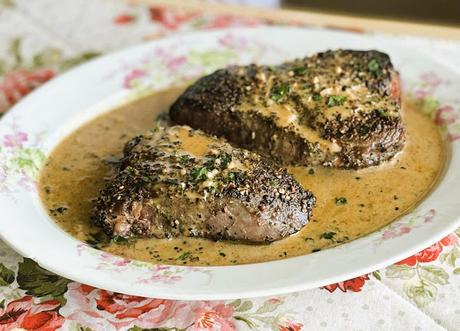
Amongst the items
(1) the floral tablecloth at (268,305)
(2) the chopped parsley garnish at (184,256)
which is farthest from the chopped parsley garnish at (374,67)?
(2) the chopped parsley garnish at (184,256)

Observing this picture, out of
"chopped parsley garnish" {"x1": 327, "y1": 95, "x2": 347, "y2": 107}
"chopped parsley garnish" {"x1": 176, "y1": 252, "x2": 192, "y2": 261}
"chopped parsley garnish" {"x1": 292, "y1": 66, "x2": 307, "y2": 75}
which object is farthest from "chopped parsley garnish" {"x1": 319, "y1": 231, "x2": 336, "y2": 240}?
"chopped parsley garnish" {"x1": 292, "y1": 66, "x2": 307, "y2": 75}

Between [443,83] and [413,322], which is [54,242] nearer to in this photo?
[413,322]

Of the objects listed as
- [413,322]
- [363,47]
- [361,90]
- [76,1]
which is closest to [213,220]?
[413,322]

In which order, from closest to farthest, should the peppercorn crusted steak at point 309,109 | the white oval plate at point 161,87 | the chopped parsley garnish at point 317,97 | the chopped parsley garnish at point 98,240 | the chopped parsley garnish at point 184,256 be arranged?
the white oval plate at point 161,87 < the chopped parsley garnish at point 184,256 < the chopped parsley garnish at point 98,240 < the peppercorn crusted steak at point 309,109 < the chopped parsley garnish at point 317,97

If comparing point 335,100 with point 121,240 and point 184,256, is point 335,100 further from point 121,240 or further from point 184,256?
point 121,240

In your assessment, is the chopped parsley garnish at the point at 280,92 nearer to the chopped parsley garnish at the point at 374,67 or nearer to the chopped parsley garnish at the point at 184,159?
the chopped parsley garnish at the point at 374,67

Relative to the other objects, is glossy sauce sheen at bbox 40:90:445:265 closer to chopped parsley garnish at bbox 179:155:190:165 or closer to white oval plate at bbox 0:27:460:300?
white oval plate at bbox 0:27:460:300

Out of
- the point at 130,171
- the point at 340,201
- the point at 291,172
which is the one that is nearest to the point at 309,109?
the point at 291,172
